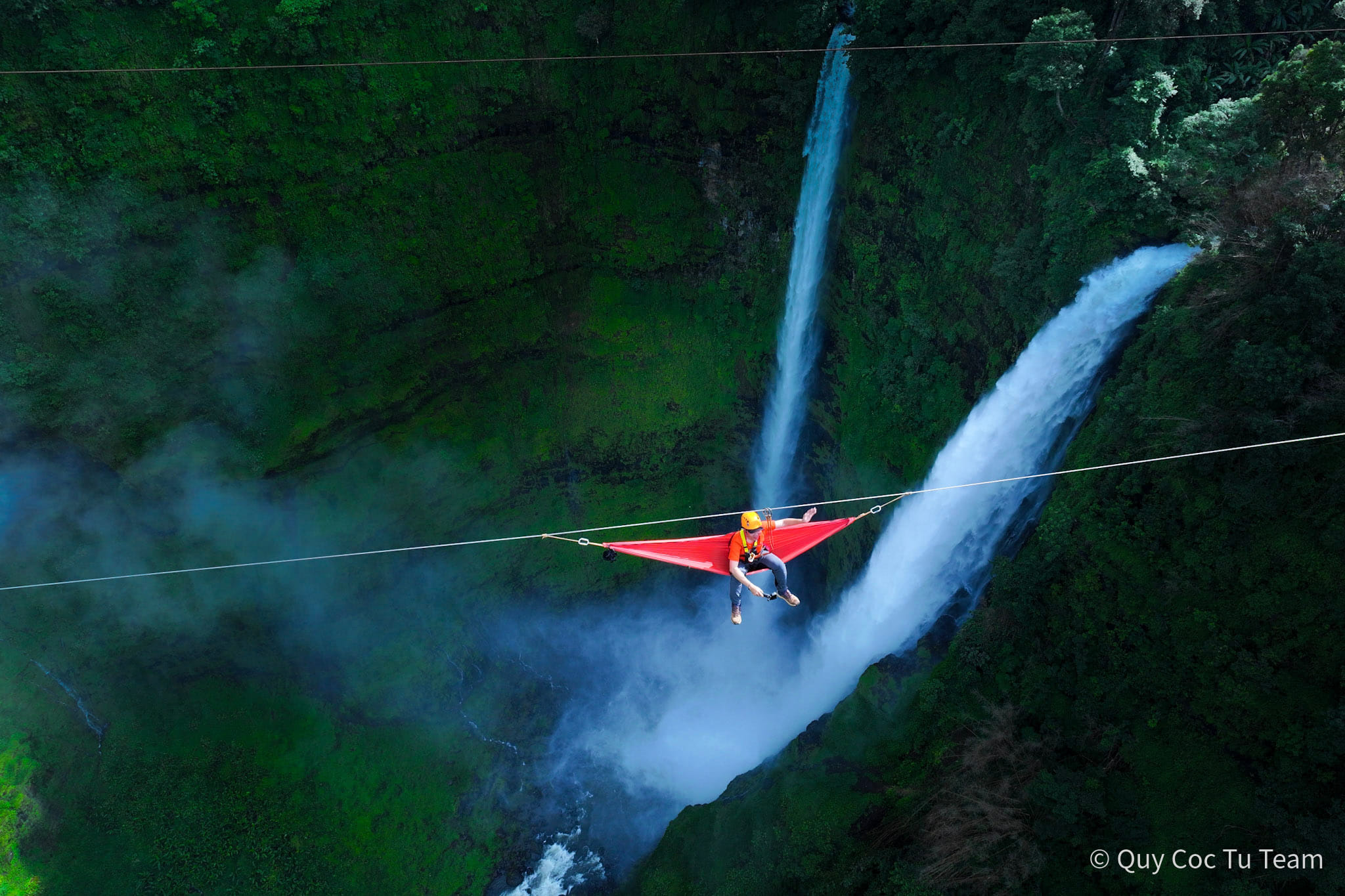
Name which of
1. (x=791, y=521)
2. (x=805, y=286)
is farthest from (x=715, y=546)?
(x=805, y=286)

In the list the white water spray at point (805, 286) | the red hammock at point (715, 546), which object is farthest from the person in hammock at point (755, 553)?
the white water spray at point (805, 286)

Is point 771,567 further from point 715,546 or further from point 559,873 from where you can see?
point 559,873

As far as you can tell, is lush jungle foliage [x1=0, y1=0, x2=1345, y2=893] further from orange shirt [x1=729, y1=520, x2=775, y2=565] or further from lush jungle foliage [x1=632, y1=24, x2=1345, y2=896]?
orange shirt [x1=729, y1=520, x2=775, y2=565]

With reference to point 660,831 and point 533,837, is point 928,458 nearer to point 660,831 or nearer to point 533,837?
point 660,831

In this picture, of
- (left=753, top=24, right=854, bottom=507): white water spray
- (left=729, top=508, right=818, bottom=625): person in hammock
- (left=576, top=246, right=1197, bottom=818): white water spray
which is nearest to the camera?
(left=729, top=508, right=818, bottom=625): person in hammock

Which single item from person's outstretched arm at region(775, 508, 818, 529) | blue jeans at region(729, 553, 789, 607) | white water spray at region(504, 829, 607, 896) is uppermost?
person's outstretched arm at region(775, 508, 818, 529)

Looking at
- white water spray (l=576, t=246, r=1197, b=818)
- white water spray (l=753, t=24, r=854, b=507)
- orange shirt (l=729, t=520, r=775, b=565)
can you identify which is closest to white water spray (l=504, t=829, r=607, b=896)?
white water spray (l=576, t=246, r=1197, b=818)

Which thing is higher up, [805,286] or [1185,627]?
[805,286]

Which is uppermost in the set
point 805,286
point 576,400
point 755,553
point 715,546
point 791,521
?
point 805,286
